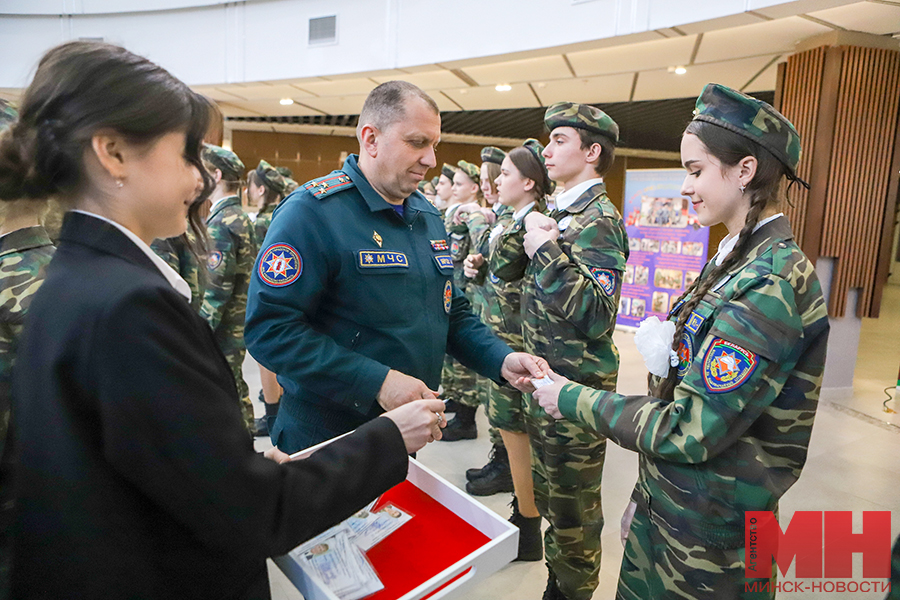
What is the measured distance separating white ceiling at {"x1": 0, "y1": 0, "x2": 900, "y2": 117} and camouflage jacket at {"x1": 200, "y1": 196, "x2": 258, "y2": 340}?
123 inches

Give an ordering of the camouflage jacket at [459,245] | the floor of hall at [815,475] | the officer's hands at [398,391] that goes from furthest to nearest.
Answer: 1. the camouflage jacket at [459,245]
2. the floor of hall at [815,475]
3. the officer's hands at [398,391]

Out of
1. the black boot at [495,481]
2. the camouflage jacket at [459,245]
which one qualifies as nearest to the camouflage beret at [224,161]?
the camouflage jacket at [459,245]

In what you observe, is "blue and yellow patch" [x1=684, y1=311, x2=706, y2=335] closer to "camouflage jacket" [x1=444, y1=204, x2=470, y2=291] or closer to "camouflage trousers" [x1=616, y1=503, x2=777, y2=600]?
"camouflage trousers" [x1=616, y1=503, x2=777, y2=600]

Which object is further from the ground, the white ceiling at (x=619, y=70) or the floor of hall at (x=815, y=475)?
the white ceiling at (x=619, y=70)

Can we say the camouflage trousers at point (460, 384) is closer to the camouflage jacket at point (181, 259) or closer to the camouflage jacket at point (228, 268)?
the camouflage jacket at point (228, 268)

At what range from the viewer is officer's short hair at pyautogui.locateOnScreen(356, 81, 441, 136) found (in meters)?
1.44

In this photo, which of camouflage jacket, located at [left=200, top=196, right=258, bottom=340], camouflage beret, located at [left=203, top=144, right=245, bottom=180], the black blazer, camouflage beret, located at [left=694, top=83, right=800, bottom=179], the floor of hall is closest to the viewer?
the black blazer

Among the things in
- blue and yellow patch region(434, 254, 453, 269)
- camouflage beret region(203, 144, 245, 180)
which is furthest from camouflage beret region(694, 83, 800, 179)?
camouflage beret region(203, 144, 245, 180)

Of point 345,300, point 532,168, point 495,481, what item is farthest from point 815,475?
point 345,300

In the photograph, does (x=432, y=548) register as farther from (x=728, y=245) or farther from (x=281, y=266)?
(x=728, y=245)

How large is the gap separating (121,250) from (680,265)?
596cm

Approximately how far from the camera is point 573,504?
1.87 m

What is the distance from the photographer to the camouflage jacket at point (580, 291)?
5.70 feet

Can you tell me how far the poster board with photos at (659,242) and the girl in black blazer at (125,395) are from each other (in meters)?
5.46
